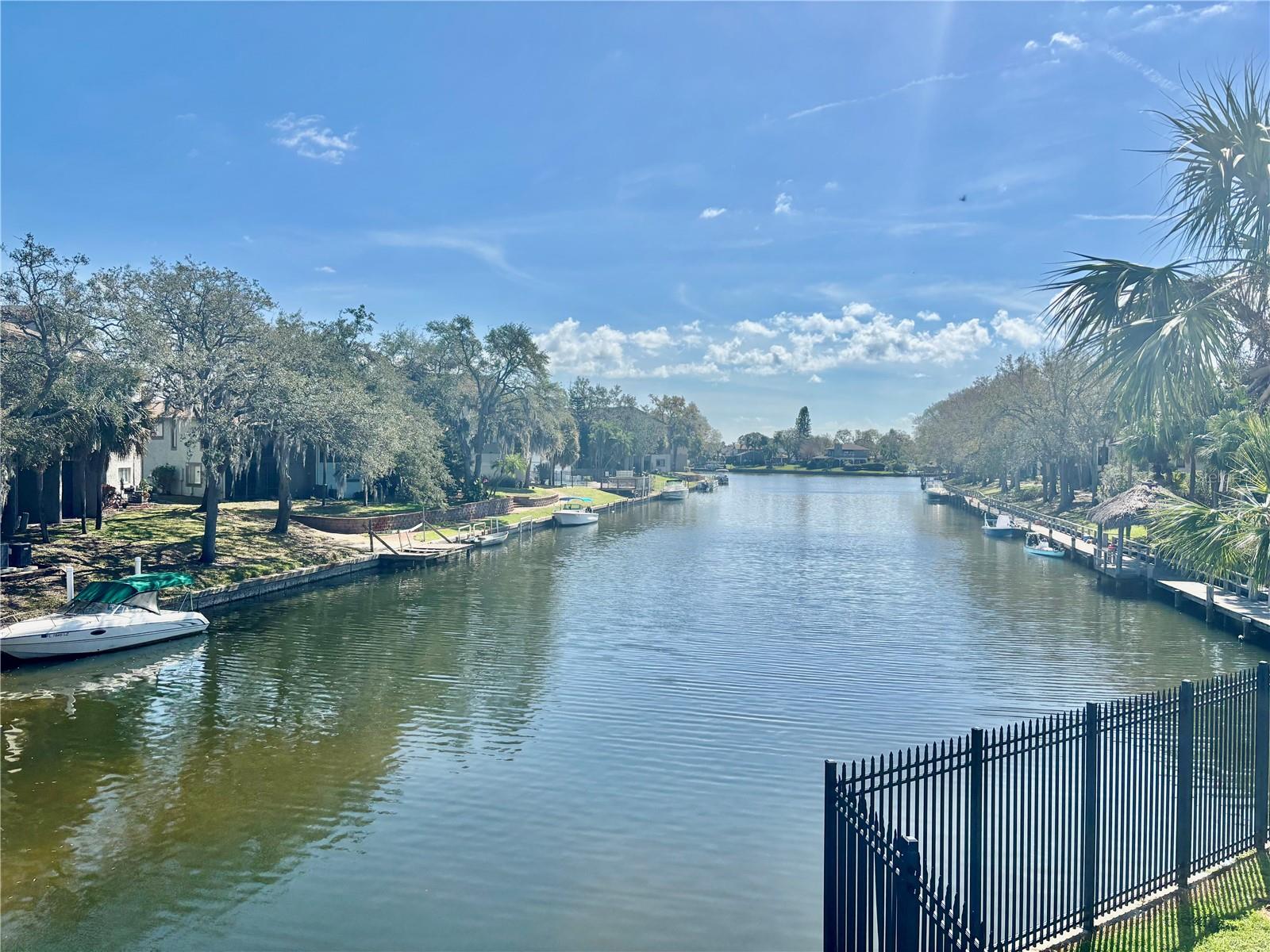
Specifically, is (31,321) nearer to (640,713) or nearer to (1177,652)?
(640,713)

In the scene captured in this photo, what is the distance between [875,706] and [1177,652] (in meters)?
11.9

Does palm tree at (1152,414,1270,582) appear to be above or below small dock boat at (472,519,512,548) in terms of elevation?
above

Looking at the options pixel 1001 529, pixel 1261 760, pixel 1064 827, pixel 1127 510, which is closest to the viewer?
pixel 1064 827

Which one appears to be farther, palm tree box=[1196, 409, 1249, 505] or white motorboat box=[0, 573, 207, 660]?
white motorboat box=[0, 573, 207, 660]

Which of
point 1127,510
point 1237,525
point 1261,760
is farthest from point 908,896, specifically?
point 1127,510

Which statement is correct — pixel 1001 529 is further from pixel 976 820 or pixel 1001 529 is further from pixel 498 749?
pixel 976 820

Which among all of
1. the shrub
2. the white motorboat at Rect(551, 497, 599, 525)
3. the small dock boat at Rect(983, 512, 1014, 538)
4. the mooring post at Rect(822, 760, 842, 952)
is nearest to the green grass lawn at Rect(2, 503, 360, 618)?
the shrub

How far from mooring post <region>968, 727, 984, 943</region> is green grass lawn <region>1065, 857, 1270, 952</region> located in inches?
42.9

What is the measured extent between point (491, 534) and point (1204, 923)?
47.7m

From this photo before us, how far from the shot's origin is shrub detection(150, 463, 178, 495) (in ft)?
180

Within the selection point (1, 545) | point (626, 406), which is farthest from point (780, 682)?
point (626, 406)

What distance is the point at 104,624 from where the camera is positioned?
24.6m

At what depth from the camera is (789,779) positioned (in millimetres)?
15742

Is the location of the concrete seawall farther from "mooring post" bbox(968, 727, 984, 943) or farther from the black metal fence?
"mooring post" bbox(968, 727, 984, 943)
